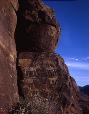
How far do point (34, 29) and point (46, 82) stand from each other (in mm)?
3941

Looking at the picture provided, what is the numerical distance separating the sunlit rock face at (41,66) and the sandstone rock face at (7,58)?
4.31ft

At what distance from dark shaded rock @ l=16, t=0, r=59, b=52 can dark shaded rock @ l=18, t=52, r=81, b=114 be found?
0.97 meters

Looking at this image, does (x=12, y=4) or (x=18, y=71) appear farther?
(x=18, y=71)

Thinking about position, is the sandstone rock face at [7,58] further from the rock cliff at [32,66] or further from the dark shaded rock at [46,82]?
the dark shaded rock at [46,82]

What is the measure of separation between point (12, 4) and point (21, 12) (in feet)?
11.6

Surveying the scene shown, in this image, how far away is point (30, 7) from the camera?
20469mm

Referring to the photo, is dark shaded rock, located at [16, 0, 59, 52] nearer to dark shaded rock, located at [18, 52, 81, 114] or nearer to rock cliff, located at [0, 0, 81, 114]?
rock cliff, located at [0, 0, 81, 114]

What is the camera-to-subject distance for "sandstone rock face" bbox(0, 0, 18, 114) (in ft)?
45.1

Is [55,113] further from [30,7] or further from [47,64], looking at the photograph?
[30,7]

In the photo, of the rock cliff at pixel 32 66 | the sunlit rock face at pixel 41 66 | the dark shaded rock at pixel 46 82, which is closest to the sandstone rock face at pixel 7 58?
the rock cliff at pixel 32 66

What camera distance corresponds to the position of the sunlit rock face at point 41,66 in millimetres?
17703

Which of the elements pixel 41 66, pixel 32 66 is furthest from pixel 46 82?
pixel 32 66

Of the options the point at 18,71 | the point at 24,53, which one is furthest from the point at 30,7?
the point at 18,71

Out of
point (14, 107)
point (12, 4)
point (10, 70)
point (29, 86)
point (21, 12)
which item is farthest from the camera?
point (21, 12)
